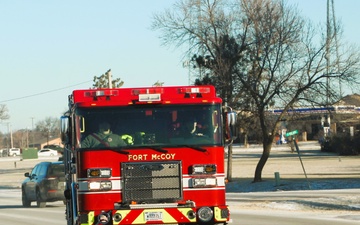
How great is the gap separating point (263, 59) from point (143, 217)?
29.1 meters

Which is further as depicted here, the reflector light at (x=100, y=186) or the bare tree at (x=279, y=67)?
the bare tree at (x=279, y=67)

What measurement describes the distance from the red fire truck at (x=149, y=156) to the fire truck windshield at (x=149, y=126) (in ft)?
0.06

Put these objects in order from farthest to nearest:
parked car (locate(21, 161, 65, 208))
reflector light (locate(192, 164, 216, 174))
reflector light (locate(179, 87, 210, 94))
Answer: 1. parked car (locate(21, 161, 65, 208))
2. reflector light (locate(179, 87, 210, 94))
3. reflector light (locate(192, 164, 216, 174))

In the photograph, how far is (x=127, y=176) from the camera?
12859 millimetres

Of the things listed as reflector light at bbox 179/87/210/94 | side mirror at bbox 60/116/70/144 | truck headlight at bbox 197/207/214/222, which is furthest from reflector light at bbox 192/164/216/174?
side mirror at bbox 60/116/70/144

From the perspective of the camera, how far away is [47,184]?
1051 inches

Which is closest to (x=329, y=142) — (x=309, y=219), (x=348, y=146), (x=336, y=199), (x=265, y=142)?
(x=348, y=146)

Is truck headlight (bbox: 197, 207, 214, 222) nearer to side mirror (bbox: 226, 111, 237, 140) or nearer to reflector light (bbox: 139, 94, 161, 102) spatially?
side mirror (bbox: 226, 111, 237, 140)

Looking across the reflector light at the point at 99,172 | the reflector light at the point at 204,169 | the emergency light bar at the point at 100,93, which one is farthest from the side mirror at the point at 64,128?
the reflector light at the point at 204,169

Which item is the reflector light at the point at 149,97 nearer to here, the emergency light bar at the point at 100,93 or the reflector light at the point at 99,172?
the emergency light bar at the point at 100,93

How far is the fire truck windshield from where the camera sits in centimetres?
1288

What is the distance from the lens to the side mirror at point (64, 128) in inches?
510

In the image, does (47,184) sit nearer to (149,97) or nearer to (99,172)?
(99,172)

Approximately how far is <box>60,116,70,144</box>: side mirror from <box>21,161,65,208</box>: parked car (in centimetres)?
1329
